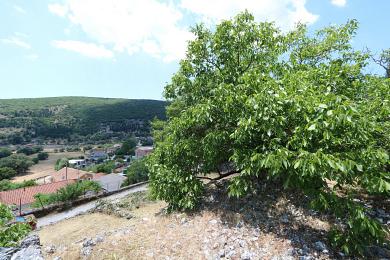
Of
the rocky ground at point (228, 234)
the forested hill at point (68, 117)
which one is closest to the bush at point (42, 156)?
the forested hill at point (68, 117)

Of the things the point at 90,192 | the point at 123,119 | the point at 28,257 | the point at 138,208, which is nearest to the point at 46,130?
the point at 123,119

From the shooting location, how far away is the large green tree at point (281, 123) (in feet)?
20.0

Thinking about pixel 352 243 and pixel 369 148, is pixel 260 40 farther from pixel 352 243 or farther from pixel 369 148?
pixel 352 243

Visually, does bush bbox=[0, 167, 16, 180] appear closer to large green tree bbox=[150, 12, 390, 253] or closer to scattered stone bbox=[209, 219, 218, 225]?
large green tree bbox=[150, 12, 390, 253]

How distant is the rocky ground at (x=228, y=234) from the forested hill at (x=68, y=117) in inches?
5112

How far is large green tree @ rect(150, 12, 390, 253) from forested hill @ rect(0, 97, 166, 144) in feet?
421

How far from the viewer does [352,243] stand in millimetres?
6516

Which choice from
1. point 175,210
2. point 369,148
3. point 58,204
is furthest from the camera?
point 58,204

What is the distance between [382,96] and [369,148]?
9.66 feet

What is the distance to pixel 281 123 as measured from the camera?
6566 mm

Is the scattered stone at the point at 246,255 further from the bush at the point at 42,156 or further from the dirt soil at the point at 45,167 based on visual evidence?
the bush at the point at 42,156

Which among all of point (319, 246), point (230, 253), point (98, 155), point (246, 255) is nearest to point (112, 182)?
point (230, 253)

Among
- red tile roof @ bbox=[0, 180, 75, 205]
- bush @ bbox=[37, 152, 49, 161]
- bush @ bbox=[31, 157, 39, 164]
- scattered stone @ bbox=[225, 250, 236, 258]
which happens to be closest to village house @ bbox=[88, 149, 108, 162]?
bush @ bbox=[37, 152, 49, 161]

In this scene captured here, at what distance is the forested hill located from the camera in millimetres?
138500
